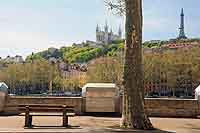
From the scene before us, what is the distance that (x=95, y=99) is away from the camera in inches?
752

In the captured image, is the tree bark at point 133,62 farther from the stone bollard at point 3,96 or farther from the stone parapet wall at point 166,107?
the stone bollard at point 3,96

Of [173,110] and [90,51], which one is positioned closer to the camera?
[173,110]

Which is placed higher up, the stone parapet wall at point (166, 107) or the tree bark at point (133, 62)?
the tree bark at point (133, 62)

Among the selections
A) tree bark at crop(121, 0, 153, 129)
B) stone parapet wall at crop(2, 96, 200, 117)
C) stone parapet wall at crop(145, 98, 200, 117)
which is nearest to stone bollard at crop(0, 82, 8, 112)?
stone parapet wall at crop(2, 96, 200, 117)

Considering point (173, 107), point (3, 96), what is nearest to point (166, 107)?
point (173, 107)

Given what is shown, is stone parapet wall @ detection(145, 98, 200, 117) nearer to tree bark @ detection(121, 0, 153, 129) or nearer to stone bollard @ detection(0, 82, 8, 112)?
tree bark @ detection(121, 0, 153, 129)

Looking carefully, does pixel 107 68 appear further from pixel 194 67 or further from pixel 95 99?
pixel 95 99

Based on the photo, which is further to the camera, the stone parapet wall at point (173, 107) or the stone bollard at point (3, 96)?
the stone parapet wall at point (173, 107)

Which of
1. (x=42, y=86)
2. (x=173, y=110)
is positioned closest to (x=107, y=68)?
(x=42, y=86)

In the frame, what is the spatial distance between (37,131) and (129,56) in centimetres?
404

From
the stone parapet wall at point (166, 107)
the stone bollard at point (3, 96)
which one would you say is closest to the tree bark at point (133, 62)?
the stone parapet wall at point (166, 107)

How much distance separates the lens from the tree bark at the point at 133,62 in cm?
1379

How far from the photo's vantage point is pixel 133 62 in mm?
13977

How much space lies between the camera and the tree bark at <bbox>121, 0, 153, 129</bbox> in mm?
13789
